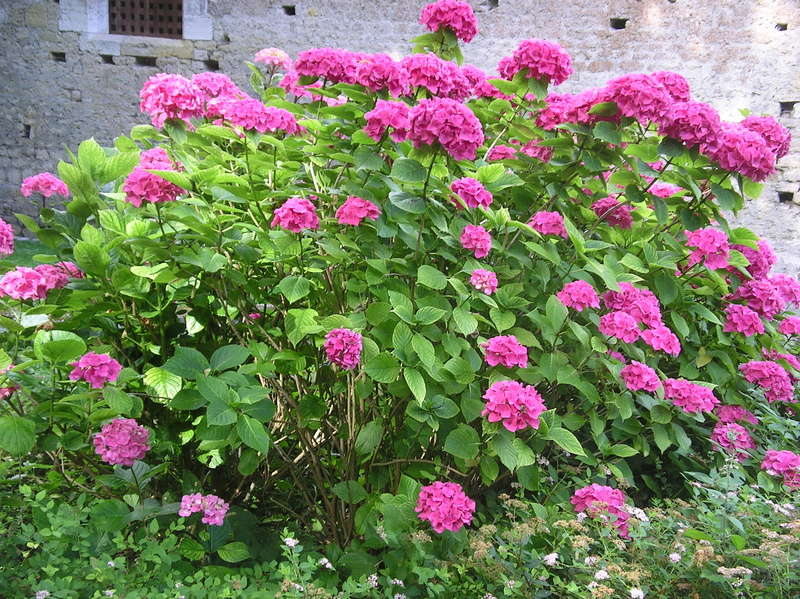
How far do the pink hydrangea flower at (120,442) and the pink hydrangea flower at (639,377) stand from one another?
1.40 metres

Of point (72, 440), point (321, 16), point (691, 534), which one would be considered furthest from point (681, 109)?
point (321, 16)

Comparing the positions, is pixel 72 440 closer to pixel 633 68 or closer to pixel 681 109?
pixel 681 109

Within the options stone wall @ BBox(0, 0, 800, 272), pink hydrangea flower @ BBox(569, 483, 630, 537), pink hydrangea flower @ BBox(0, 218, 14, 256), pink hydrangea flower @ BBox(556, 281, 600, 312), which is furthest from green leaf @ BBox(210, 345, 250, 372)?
stone wall @ BBox(0, 0, 800, 272)

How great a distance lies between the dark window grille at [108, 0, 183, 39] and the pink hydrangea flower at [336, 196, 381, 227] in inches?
261

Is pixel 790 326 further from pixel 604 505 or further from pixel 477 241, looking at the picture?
pixel 477 241

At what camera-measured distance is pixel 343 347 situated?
1.77 metres

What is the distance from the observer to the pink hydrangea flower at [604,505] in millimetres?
1913

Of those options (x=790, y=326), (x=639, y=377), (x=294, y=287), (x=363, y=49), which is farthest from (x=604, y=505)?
(x=363, y=49)

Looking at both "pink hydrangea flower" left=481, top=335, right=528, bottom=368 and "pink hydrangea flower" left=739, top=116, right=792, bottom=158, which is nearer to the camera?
"pink hydrangea flower" left=481, top=335, right=528, bottom=368

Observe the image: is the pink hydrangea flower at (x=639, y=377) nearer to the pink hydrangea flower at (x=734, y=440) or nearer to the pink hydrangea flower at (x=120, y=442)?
the pink hydrangea flower at (x=734, y=440)

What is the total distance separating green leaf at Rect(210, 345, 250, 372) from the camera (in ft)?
6.09

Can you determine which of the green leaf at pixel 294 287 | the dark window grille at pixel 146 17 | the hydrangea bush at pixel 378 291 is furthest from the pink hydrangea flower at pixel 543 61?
the dark window grille at pixel 146 17

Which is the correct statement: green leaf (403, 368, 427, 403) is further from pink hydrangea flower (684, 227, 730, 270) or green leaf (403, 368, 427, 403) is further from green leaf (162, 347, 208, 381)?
pink hydrangea flower (684, 227, 730, 270)

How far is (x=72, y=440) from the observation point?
1.91 m
